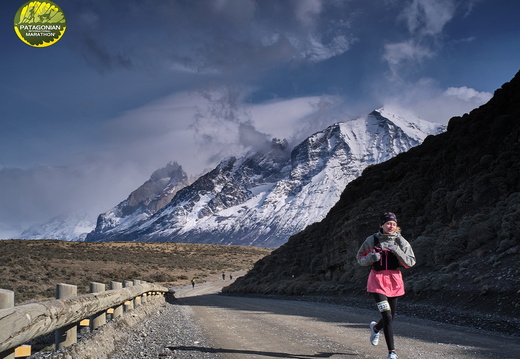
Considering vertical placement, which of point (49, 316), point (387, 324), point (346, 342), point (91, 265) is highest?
point (91, 265)

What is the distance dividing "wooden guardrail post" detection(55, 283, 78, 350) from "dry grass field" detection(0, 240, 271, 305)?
21050 millimetres

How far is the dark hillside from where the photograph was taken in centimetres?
1544

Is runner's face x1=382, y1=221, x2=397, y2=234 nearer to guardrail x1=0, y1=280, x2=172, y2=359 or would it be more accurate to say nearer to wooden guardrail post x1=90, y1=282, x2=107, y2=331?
guardrail x1=0, y1=280, x2=172, y2=359

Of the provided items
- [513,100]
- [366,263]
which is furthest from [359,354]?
[513,100]

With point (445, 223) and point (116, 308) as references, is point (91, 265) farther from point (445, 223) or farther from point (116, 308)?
point (116, 308)

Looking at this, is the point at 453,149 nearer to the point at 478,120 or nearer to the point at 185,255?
the point at 478,120

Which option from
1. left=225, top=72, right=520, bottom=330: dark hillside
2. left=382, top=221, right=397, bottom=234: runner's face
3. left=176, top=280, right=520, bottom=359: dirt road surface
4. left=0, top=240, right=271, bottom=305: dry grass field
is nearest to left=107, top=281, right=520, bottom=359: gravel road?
left=176, top=280, right=520, bottom=359: dirt road surface

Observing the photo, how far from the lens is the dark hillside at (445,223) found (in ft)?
50.6

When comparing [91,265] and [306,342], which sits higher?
[91,265]

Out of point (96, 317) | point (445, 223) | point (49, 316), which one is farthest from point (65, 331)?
point (445, 223)

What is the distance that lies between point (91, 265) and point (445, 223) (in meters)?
54.3

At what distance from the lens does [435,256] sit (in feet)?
63.7

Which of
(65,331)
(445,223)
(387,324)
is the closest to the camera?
(65,331)

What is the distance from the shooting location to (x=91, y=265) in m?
64.7
